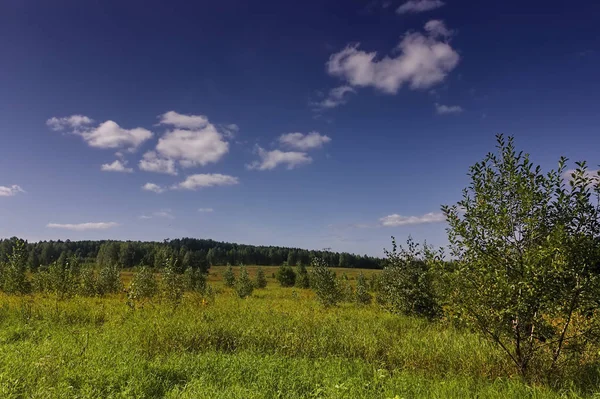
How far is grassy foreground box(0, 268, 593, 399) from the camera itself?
6.36m

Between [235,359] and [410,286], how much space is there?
10.9 meters

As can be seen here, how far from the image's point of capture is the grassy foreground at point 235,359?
250 inches

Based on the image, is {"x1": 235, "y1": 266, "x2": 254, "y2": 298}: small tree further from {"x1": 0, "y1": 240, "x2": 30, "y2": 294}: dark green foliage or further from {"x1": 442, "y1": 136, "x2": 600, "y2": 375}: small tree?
{"x1": 442, "y1": 136, "x2": 600, "y2": 375}: small tree

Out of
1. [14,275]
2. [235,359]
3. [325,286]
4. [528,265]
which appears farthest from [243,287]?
[528,265]

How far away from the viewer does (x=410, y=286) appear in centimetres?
1658

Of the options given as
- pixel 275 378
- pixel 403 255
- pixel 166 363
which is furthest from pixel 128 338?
pixel 403 255

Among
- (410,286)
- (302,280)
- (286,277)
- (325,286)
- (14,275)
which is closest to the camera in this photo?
(410,286)

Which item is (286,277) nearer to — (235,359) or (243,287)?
(243,287)

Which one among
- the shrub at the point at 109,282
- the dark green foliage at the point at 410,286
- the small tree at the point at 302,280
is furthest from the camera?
the small tree at the point at 302,280

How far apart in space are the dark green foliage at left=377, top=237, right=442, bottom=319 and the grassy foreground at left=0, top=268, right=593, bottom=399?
3.01 m

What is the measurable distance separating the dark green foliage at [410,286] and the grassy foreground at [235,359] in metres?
3.01

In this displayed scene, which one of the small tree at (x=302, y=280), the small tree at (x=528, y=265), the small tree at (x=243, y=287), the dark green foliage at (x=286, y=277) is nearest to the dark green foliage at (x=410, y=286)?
the small tree at (x=528, y=265)

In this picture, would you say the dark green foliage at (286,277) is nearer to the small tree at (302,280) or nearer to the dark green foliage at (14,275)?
the small tree at (302,280)

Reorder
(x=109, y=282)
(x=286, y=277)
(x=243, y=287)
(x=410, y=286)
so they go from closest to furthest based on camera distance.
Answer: (x=410, y=286)
(x=109, y=282)
(x=243, y=287)
(x=286, y=277)
